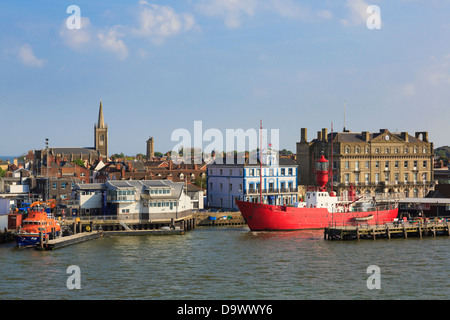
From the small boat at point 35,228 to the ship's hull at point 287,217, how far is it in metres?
19.0

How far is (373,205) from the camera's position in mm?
76375

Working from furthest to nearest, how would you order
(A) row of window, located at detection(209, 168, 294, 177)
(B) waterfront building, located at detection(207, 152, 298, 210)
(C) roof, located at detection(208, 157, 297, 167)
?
(C) roof, located at detection(208, 157, 297, 167), (A) row of window, located at detection(209, 168, 294, 177), (B) waterfront building, located at detection(207, 152, 298, 210)

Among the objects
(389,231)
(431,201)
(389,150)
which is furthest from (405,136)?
(389,231)

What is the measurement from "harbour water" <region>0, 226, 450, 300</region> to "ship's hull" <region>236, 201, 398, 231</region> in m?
4.90

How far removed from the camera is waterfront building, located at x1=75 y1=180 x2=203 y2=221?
72.3 metres

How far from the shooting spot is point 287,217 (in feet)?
228

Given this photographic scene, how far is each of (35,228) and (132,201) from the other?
14.4 metres

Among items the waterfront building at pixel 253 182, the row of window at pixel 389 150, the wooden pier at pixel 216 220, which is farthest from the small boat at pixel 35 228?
the row of window at pixel 389 150

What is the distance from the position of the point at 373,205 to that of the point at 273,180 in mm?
15259

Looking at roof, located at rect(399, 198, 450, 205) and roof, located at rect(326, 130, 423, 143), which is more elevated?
roof, located at rect(326, 130, 423, 143)

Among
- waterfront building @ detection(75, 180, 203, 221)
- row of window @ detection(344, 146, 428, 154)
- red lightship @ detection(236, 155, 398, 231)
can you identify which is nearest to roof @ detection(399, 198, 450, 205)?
red lightship @ detection(236, 155, 398, 231)

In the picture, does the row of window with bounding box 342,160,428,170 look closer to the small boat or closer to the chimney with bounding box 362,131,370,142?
the chimney with bounding box 362,131,370,142

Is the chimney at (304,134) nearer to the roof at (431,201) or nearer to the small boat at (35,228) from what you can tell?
the roof at (431,201)

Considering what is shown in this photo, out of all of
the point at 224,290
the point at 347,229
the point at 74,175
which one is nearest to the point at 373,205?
the point at 347,229
